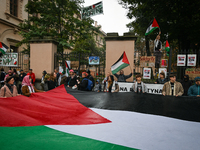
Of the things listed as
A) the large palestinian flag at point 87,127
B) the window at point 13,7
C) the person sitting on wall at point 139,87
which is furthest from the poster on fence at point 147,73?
the window at point 13,7

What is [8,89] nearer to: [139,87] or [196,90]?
[139,87]

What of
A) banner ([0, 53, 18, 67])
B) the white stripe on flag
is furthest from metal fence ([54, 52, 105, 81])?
the white stripe on flag

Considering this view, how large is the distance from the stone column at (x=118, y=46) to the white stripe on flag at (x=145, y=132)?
582 cm

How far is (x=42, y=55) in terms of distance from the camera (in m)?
10.5

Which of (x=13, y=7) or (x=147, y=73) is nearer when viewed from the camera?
(x=147, y=73)

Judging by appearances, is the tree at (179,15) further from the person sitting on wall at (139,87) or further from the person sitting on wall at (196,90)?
the person sitting on wall at (139,87)

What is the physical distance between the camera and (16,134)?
Answer: 8.00 ft

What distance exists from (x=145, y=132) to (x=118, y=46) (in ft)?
22.6

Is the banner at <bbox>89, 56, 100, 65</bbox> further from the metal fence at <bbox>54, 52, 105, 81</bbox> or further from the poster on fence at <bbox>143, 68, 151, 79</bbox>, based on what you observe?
the poster on fence at <bbox>143, 68, 151, 79</bbox>

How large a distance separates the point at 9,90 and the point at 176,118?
4.79 metres

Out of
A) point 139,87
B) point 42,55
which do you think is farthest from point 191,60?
point 42,55

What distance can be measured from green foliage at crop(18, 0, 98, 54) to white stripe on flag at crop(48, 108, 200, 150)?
394 inches

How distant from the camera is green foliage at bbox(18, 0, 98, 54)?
12596 mm

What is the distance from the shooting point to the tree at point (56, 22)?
41.3ft
